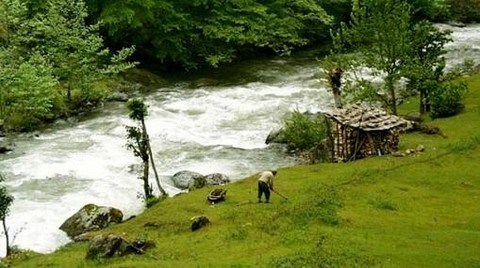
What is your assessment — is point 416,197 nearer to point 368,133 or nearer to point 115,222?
point 368,133

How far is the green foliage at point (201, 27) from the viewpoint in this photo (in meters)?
51.2

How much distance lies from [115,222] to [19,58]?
60.7ft

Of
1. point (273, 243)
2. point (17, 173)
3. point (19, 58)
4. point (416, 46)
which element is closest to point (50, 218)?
point (17, 173)

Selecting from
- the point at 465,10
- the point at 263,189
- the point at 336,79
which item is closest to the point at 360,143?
the point at 336,79

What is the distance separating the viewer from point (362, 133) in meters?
28.8

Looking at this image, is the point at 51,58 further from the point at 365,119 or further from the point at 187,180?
the point at 365,119

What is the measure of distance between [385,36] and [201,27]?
75.8 ft

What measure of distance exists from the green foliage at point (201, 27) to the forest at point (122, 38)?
0.26 ft

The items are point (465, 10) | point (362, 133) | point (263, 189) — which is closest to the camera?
point (263, 189)

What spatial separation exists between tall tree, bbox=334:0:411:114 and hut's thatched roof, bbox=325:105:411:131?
473 centimetres

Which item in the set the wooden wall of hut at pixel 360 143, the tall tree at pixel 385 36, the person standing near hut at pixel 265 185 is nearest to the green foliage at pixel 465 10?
the tall tree at pixel 385 36

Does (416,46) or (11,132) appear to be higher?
(416,46)

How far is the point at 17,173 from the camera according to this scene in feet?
102

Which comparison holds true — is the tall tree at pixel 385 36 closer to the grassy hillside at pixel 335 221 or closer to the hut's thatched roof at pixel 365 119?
the hut's thatched roof at pixel 365 119
